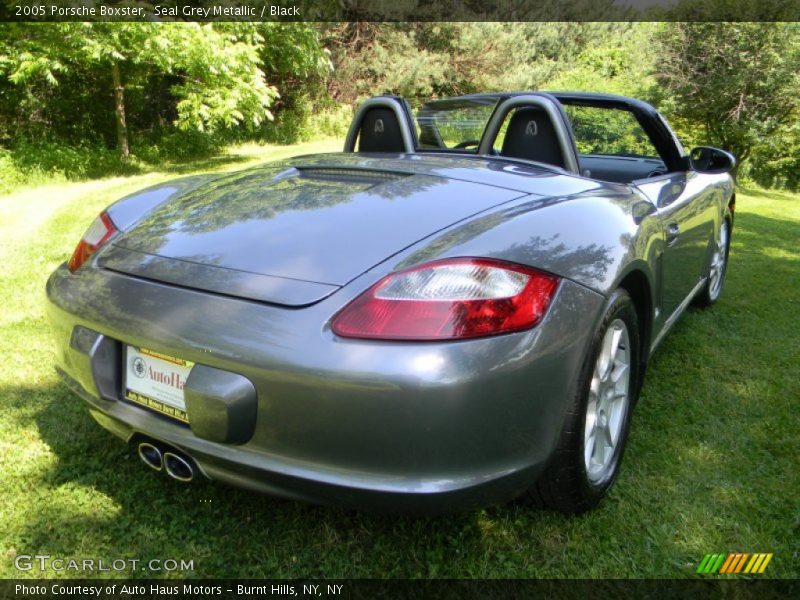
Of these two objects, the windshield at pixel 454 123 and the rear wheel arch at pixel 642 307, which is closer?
the rear wheel arch at pixel 642 307

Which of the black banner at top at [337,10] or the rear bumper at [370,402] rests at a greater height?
the black banner at top at [337,10]

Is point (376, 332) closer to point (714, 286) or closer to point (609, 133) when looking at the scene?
point (609, 133)

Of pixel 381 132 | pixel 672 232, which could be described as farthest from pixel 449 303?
pixel 381 132

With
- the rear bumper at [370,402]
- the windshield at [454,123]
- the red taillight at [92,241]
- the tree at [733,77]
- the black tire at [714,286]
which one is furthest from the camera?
the tree at [733,77]

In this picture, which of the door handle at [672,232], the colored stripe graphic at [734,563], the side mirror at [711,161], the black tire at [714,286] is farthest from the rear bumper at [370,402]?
the black tire at [714,286]

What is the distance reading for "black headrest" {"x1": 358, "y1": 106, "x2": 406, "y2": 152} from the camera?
315 centimetres

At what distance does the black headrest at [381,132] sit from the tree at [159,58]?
9.15m

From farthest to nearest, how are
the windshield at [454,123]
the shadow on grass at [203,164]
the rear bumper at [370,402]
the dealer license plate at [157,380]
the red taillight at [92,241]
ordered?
1. the shadow on grass at [203,164]
2. the windshield at [454,123]
3. the red taillight at [92,241]
4. the dealer license plate at [157,380]
5. the rear bumper at [370,402]

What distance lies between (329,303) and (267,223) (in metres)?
0.55

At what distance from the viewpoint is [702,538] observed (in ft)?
A: 6.63

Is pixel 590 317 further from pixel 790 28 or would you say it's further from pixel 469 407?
pixel 790 28

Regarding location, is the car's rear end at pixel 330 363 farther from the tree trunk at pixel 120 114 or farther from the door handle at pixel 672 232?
the tree trunk at pixel 120 114

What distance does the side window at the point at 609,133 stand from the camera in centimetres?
362

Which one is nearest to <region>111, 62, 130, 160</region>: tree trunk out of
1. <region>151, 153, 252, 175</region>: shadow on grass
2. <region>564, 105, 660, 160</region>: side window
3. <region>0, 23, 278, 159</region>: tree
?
<region>0, 23, 278, 159</region>: tree
